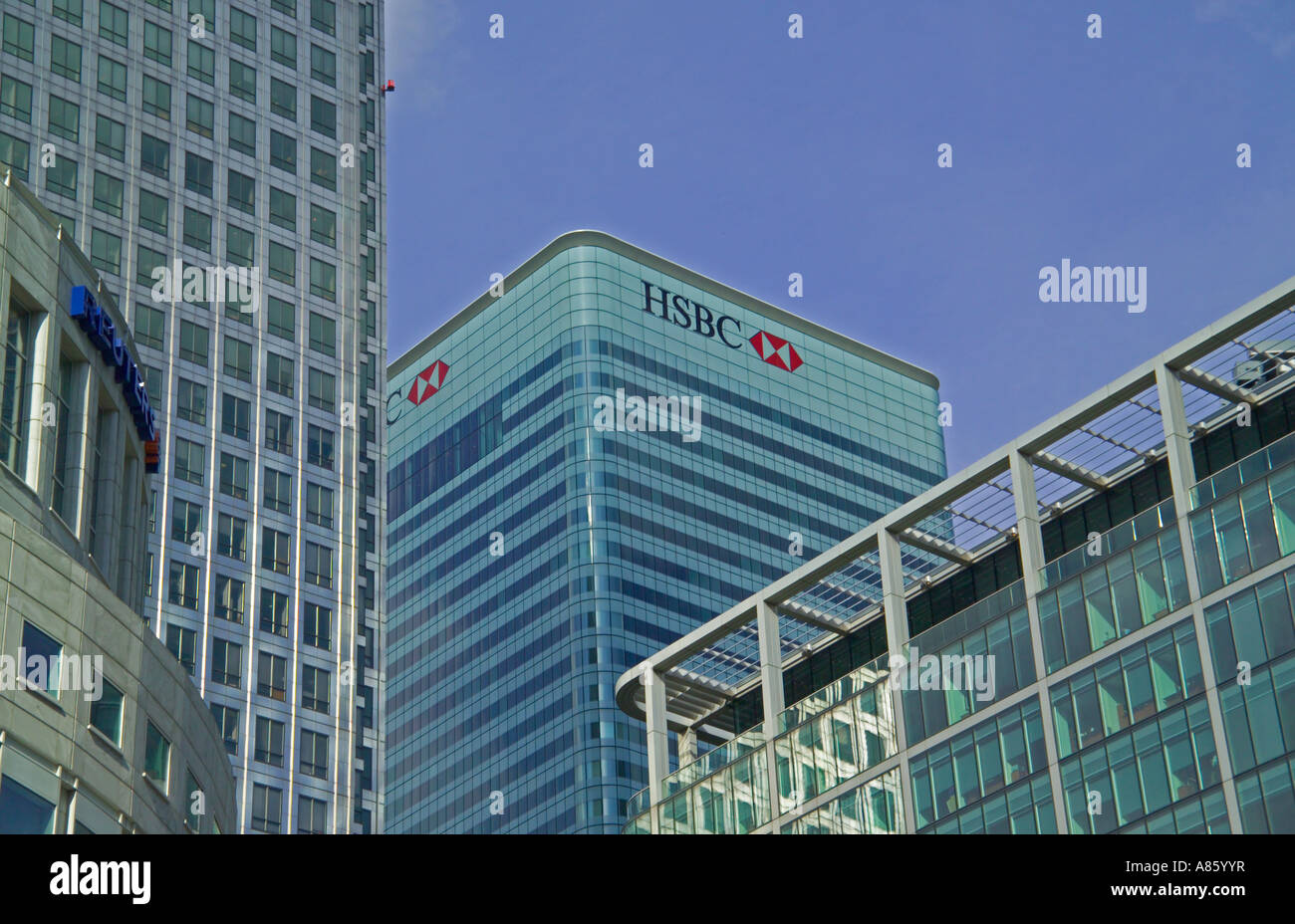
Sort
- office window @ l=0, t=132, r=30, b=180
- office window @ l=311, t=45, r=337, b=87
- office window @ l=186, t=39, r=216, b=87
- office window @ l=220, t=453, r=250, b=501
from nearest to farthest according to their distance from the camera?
office window @ l=0, t=132, r=30, b=180 < office window @ l=220, t=453, r=250, b=501 < office window @ l=186, t=39, r=216, b=87 < office window @ l=311, t=45, r=337, b=87

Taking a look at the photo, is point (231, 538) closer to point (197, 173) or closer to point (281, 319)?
point (281, 319)

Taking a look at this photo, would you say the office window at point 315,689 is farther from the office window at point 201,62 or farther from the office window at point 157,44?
the office window at point 157,44

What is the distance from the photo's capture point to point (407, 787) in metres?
175

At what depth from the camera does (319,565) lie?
113m

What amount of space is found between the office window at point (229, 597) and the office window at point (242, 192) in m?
24.6

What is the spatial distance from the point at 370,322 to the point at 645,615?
52.9 meters

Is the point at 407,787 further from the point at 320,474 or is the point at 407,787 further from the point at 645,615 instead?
the point at 320,474

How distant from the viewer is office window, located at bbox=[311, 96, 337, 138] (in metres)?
126

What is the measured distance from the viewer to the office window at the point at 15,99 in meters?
111

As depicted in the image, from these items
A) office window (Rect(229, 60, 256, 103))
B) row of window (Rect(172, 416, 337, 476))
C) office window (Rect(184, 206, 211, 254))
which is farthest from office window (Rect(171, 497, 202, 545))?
office window (Rect(229, 60, 256, 103))

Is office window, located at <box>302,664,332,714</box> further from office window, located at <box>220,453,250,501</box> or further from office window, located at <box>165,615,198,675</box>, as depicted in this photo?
office window, located at <box>220,453,250,501</box>

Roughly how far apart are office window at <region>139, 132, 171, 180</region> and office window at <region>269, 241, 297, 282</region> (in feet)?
25.3

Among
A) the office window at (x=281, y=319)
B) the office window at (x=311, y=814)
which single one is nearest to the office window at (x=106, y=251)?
the office window at (x=281, y=319)

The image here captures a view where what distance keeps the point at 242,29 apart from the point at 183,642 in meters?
42.4
